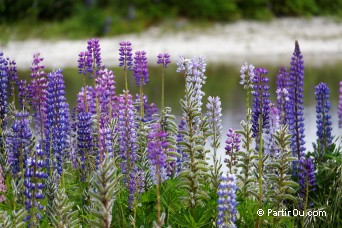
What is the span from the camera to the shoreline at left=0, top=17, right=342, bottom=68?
3298cm

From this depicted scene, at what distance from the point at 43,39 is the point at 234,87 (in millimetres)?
→ 12845

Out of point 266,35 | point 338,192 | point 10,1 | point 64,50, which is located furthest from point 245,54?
point 338,192

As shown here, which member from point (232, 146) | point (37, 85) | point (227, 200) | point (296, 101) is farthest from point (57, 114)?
point (296, 101)

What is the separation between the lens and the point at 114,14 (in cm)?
3772

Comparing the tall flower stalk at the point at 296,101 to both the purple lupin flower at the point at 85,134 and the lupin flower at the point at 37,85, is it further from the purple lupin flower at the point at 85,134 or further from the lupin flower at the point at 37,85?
the lupin flower at the point at 37,85

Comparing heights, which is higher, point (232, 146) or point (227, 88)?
point (227, 88)

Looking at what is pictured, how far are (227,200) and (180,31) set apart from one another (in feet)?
103

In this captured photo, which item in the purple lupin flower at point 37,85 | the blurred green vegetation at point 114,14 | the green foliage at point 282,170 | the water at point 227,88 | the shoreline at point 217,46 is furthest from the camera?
the blurred green vegetation at point 114,14

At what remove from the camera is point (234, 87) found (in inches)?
982

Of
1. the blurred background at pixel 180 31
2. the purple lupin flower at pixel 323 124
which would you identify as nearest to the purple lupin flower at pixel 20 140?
the purple lupin flower at pixel 323 124

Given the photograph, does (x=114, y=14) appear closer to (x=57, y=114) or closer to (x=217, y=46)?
(x=217, y=46)

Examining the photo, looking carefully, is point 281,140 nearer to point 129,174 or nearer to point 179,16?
point 129,174

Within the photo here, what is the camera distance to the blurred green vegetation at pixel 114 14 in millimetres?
35719

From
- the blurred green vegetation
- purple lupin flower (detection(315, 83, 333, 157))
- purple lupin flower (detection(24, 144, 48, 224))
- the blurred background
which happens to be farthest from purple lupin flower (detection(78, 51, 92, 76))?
the blurred green vegetation
